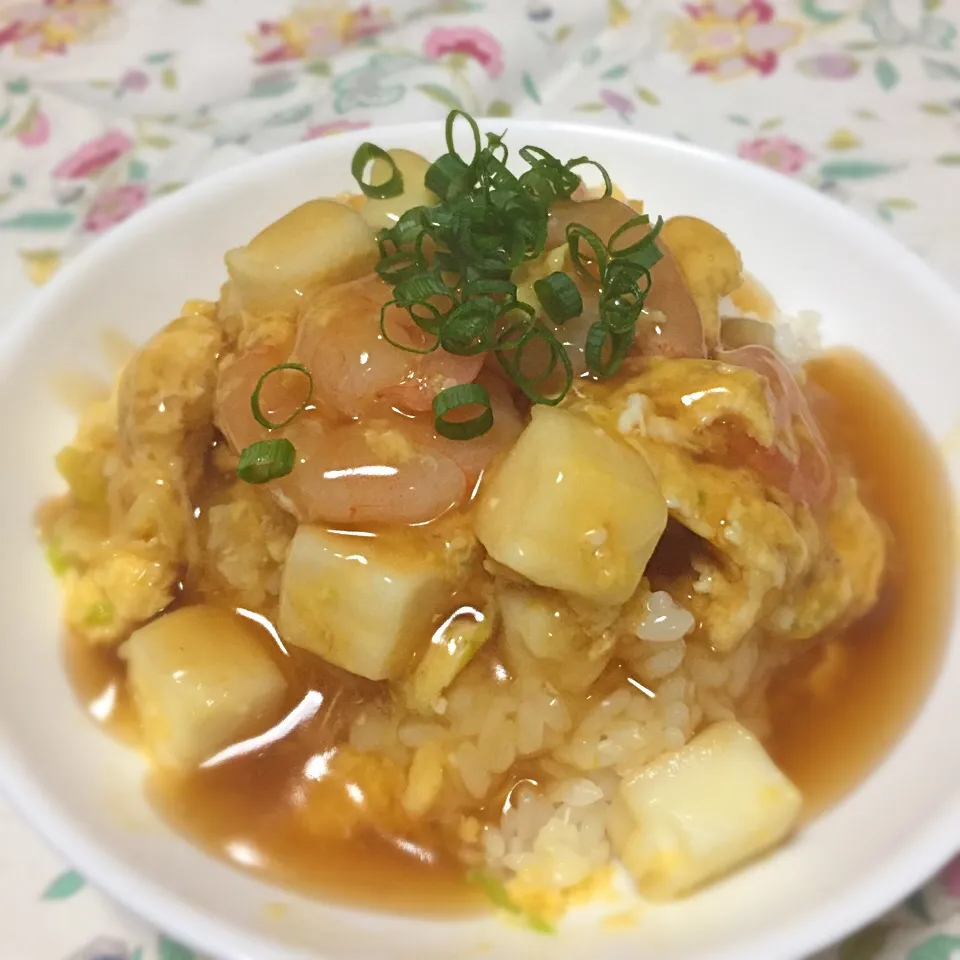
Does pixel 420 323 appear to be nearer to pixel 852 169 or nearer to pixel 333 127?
pixel 333 127

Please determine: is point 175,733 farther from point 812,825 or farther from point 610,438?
point 812,825

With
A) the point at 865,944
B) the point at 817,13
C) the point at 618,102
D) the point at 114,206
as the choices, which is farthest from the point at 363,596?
the point at 817,13

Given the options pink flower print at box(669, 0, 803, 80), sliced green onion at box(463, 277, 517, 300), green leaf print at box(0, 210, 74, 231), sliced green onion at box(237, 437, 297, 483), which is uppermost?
pink flower print at box(669, 0, 803, 80)

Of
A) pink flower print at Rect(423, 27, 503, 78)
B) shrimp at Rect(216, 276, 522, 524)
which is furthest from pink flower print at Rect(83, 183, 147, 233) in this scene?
shrimp at Rect(216, 276, 522, 524)

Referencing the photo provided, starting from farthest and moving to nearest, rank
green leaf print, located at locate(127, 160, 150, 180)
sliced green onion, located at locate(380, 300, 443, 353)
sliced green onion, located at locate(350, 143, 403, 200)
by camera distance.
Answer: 1. green leaf print, located at locate(127, 160, 150, 180)
2. sliced green onion, located at locate(350, 143, 403, 200)
3. sliced green onion, located at locate(380, 300, 443, 353)

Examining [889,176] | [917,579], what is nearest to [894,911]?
[917,579]

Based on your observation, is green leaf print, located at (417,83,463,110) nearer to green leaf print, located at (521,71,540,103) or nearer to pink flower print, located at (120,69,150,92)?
green leaf print, located at (521,71,540,103)
